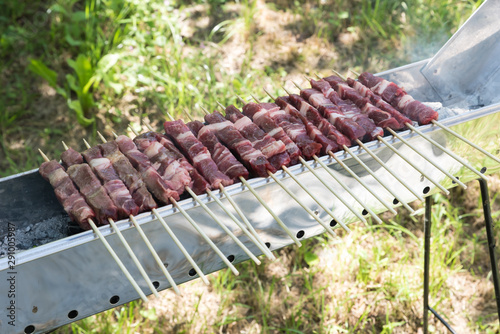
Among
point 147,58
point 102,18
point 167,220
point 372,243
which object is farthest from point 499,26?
point 102,18

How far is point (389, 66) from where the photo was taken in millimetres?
6051

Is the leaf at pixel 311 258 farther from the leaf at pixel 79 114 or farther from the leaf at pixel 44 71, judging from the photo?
the leaf at pixel 44 71

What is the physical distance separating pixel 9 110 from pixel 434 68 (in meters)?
4.99

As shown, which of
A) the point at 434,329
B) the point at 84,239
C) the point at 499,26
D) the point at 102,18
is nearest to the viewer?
the point at 84,239

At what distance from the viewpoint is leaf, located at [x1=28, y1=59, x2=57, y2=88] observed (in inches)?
221

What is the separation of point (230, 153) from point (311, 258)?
81.6 inches

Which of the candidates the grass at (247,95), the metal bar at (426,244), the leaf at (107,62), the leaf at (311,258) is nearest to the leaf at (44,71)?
the grass at (247,95)

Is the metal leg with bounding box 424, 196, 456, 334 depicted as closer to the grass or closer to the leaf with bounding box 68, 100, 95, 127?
the grass

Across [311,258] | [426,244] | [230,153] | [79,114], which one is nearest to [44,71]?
[79,114]

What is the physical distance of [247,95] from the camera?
5309 mm

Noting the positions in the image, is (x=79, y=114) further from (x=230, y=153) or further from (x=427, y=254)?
(x=427, y=254)

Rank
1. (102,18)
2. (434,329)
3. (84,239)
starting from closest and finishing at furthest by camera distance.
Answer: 1. (84,239)
2. (434,329)
3. (102,18)

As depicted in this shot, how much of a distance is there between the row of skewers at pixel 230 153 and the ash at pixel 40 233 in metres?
0.18

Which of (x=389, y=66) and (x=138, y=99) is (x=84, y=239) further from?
(x=389, y=66)
